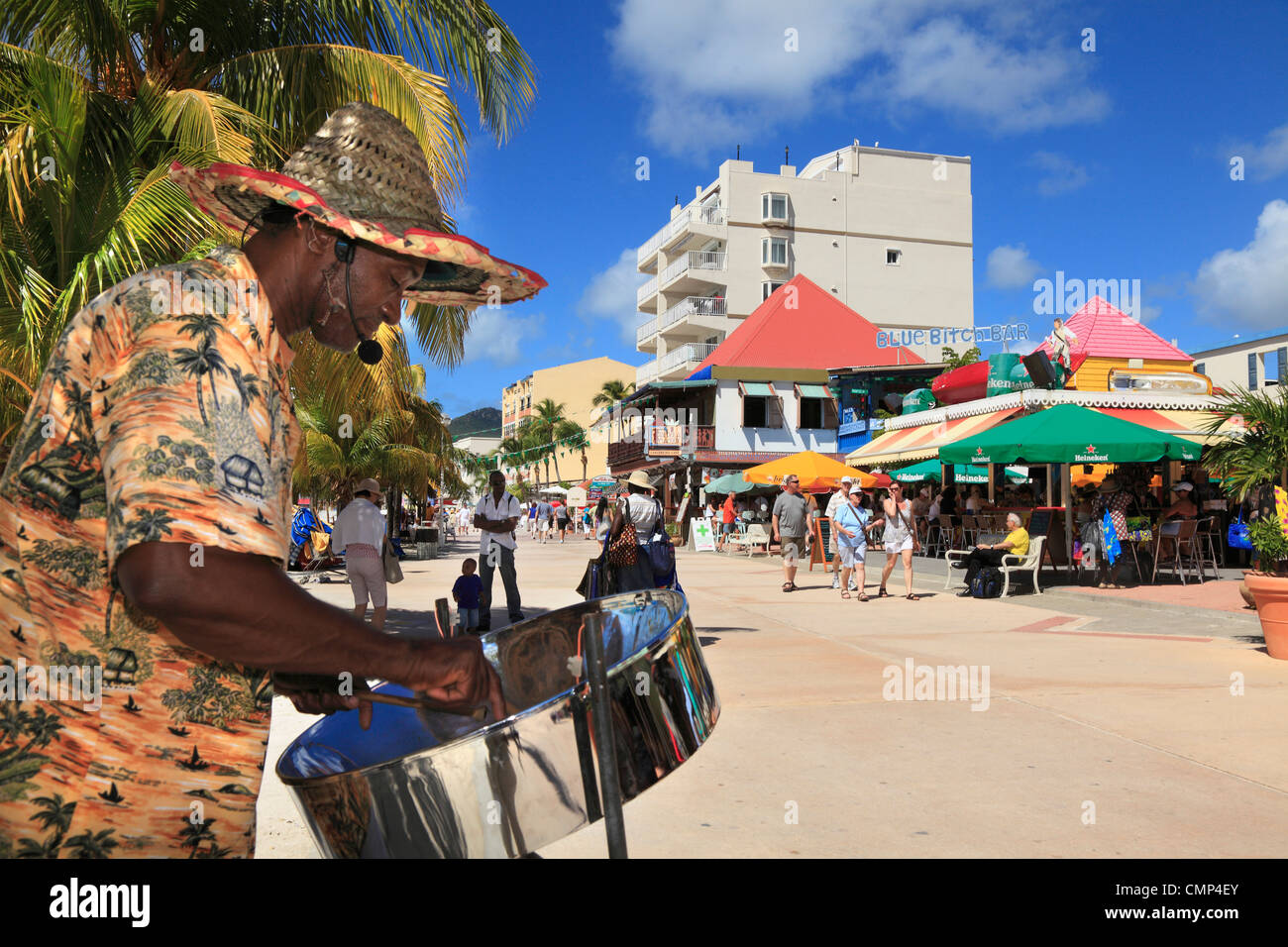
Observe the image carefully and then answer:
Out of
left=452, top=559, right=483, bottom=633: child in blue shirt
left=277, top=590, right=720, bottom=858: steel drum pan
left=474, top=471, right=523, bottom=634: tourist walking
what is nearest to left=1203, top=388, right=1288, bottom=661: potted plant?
left=474, top=471, right=523, bottom=634: tourist walking

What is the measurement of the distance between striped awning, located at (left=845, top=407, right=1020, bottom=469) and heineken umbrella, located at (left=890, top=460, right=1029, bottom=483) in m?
0.75

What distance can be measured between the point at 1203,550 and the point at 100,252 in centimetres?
1955

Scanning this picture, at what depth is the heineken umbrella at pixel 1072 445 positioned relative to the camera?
13.5 meters

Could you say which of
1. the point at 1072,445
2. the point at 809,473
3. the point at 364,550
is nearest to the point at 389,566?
the point at 364,550

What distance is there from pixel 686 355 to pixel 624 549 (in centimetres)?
4150

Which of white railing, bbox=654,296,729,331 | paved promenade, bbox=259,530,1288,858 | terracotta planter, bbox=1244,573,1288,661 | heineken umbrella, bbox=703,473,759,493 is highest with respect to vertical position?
white railing, bbox=654,296,729,331

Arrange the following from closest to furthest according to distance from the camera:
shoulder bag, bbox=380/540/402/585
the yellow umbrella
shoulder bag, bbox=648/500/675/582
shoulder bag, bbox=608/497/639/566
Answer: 1. shoulder bag, bbox=608/497/639/566
2. shoulder bag, bbox=648/500/675/582
3. shoulder bag, bbox=380/540/402/585
4. the yellow umbrella

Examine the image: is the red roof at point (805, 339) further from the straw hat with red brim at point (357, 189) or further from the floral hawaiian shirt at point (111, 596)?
the floral hawaiian shirt at point (111, 596)

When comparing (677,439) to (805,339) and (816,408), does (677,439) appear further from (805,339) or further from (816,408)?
(805,339)

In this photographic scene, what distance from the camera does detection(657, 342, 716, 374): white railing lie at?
161ft

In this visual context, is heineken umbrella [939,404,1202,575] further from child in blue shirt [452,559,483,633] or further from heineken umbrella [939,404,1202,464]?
child in blue shirt [452,559,483,633]

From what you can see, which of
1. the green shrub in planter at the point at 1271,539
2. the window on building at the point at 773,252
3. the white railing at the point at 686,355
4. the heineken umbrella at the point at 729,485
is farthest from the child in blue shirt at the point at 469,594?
the window on building at the point at 773,252

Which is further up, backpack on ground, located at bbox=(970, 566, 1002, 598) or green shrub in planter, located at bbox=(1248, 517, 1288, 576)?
green shrub in planter, located at bbox=(1248, 517, 1288, 576)

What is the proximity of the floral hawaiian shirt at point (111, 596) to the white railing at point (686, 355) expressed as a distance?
1895 inches
